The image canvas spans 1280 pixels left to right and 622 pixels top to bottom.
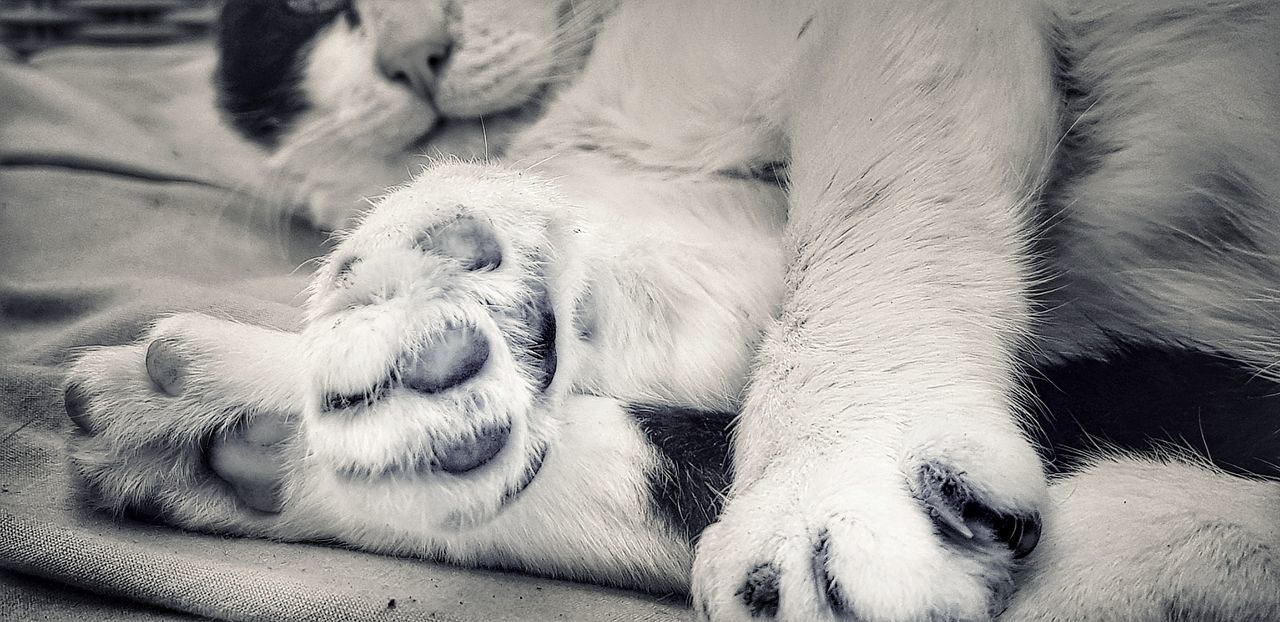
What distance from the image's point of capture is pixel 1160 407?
56 centimetres

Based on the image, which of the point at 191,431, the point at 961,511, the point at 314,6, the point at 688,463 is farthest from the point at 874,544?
the point at 314,6

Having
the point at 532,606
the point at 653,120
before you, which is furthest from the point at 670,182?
the point at 532,606

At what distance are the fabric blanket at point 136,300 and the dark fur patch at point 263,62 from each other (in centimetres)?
3

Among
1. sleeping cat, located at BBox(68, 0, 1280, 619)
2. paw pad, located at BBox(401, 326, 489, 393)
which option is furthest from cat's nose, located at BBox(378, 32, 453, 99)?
paw pad, located at BBox(401, 326, 489, 393)

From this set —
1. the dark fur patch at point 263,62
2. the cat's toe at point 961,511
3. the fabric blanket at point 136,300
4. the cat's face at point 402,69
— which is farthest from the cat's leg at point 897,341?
Result: the dark fur patch at point 263,62

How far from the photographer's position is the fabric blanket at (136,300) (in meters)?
0.49

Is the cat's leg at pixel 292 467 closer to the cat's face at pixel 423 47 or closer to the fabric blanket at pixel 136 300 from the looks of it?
the fabric blanket at pixel 136 300

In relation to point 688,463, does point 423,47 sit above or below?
above

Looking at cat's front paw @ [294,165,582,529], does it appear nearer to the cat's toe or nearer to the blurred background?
the cat's toe

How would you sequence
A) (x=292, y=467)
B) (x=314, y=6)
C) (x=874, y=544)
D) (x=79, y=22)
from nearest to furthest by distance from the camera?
(x=874, y=544), (x=292, y=467), (x=79, y=22), (x=314, y=6)

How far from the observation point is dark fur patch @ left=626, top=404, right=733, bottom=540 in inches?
20.6

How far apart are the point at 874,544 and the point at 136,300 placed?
523mm

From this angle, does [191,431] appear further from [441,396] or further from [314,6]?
[314,6]

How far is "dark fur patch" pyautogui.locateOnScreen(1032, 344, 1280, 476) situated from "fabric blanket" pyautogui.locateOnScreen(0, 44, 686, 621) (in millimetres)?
265
